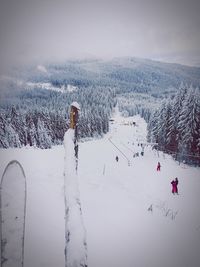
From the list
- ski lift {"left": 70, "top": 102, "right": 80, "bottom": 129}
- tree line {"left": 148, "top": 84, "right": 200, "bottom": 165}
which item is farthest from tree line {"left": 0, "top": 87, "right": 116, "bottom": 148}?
tree line {"left": 148, "top": 84, "right": 200, "bottom": 165}

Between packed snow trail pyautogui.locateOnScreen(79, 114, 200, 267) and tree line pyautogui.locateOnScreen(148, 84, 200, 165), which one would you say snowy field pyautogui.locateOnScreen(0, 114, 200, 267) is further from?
tree line pyautogui.locateOnScreen(148, 84, 200, 165)

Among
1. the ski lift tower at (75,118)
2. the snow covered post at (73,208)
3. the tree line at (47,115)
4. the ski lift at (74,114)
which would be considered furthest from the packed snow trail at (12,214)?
the ski lift at (74,114)

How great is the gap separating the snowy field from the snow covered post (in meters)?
0.17

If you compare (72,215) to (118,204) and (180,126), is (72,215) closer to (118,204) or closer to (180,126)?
(118,204)

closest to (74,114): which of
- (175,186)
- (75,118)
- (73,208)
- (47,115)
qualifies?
(75,118)

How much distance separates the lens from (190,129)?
13.8ft

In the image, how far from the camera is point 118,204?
465cm

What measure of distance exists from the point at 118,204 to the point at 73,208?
31.7 inches

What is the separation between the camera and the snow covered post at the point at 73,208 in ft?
12.1

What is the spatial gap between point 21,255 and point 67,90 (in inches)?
97.9

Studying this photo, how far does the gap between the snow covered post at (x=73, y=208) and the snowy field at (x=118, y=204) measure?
0.17 m

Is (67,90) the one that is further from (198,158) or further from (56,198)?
(198,158)

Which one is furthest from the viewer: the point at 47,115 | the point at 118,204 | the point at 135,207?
the point at 118,204

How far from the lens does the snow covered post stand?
12.1 feet
